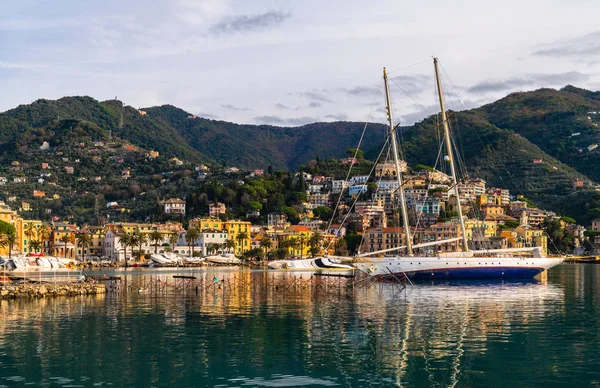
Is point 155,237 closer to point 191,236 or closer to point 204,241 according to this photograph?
point 191,236

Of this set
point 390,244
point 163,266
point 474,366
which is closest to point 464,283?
point 474,366

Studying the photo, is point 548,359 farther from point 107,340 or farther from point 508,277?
point 508,277

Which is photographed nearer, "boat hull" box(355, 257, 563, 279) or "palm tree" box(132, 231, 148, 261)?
"boat hull" box(355, 257, 563, 279)

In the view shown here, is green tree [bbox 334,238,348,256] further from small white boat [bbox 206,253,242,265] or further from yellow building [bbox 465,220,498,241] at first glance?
yellow building [bbox 465,220,498,241]

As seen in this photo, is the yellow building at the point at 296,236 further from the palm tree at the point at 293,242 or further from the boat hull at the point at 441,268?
the boat hull at the point at 441,268

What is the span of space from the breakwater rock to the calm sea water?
4008 millimetres

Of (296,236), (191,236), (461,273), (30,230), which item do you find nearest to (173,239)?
(191,236)

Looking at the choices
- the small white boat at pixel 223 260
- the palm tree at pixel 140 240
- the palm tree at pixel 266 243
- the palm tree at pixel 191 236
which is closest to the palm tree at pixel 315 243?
the palm tree at pixel 266 243

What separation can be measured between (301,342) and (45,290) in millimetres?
32660

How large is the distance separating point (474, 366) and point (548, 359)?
11.8 ft

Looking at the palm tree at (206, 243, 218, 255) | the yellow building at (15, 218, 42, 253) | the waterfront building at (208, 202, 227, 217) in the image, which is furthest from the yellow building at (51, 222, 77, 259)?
the waterfront building at (208, 202, 227, 217)

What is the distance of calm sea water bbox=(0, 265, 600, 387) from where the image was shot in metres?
24.9

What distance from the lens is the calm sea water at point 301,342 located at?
81.7ft

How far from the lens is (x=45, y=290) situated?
57062mm
